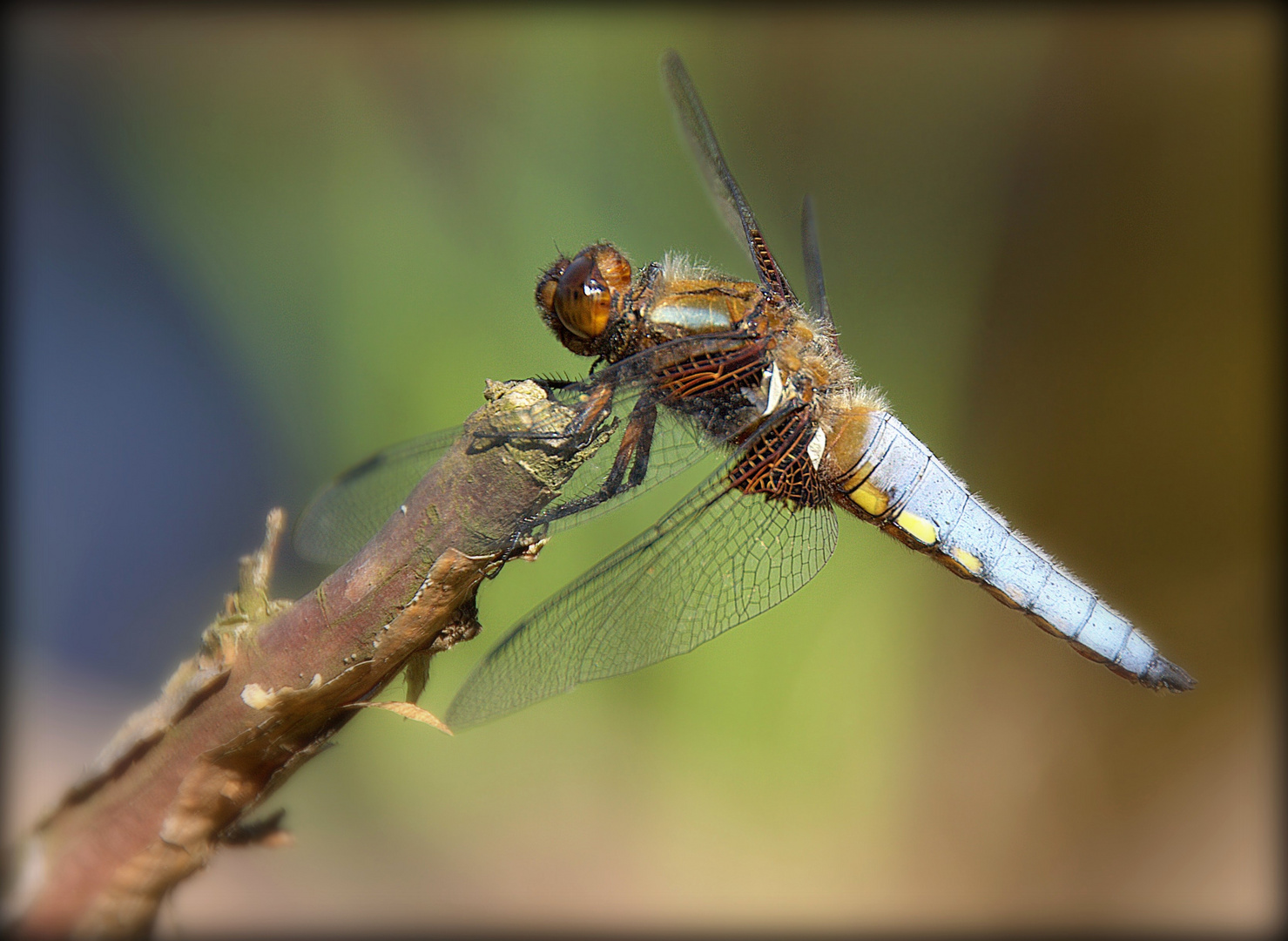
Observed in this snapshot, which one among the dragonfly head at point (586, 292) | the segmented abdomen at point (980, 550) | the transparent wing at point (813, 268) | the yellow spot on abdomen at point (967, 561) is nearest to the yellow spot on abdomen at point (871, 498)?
the segmented abdomen at point (980, 550)

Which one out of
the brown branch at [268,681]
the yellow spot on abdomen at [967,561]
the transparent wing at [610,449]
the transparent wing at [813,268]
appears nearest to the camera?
the brown branch at [268,681]

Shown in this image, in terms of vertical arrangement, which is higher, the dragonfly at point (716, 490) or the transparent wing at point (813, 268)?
the transparent wing at point (813, 268)

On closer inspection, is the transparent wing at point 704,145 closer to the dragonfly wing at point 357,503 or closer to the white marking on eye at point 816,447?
the white marking on eye at point 816,447

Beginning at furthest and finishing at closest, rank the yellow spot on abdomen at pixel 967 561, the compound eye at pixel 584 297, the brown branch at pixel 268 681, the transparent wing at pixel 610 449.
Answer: the yellow spot on abdomen at pixel 967 561 → the compound eye at pixel 584 297 → the transparent wing at pixel 610 449 → the brown branch at pixel 268 681

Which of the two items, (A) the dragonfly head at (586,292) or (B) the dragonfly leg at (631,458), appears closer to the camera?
(B) the dragonfly leg at (631,458)

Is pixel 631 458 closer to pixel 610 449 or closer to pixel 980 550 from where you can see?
pixel 610 449

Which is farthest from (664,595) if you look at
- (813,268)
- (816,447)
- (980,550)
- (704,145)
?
(704,145)

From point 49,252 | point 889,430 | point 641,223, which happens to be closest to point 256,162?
point 49,252
